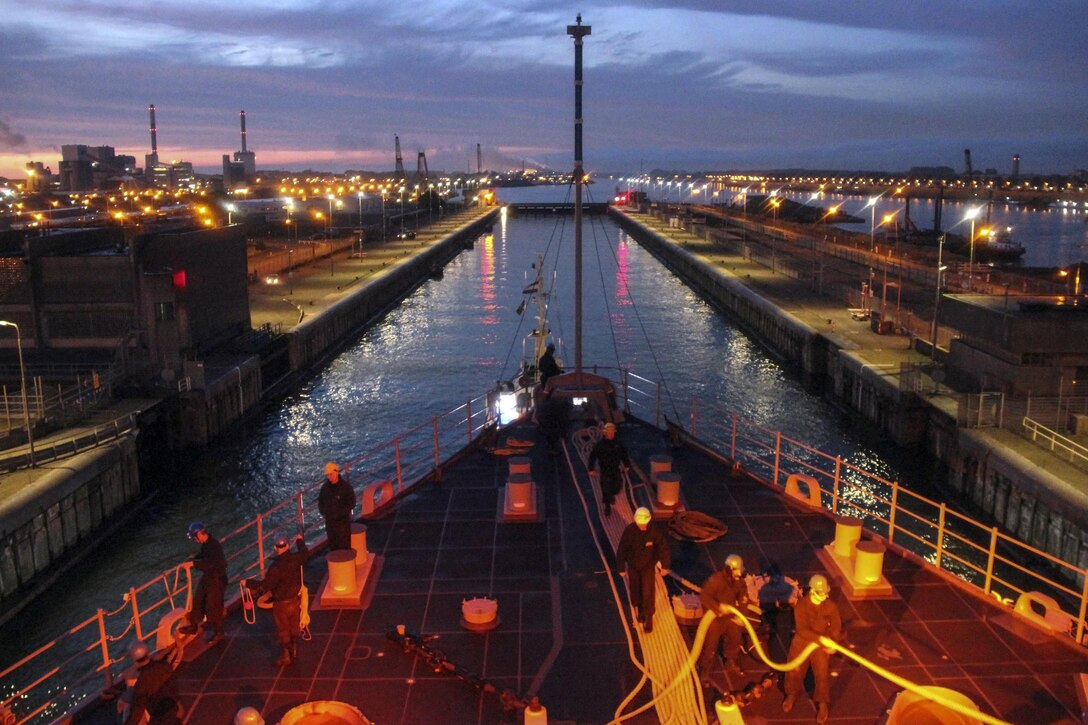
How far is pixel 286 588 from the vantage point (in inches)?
344

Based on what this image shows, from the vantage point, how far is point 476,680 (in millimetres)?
8578

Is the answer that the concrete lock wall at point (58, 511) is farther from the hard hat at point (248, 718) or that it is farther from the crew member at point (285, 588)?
the hard hat at point (248, 718)

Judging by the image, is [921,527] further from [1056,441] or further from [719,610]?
[719,610]

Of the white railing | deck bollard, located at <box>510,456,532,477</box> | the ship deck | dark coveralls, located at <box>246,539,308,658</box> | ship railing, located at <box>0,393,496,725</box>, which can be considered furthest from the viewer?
the white railing

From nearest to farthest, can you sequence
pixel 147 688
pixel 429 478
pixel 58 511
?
pixel 147 688, pixel 429 478, pixel 58 511

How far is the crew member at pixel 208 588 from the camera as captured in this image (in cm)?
902

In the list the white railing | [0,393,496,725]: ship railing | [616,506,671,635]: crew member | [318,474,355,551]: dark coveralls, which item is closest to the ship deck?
[616,506,671,635]: crew member

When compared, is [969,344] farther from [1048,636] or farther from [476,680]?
[476,680]

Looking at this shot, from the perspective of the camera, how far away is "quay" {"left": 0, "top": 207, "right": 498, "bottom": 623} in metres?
19.1

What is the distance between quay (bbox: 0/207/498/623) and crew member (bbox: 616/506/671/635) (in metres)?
14.8

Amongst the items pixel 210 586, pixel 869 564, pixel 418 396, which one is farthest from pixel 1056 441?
pixel 418 396

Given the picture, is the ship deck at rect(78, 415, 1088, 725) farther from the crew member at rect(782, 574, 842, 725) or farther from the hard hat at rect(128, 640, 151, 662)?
the hard hat at rect(128, 640, 151, 662)

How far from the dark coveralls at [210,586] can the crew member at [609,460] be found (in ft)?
16.1

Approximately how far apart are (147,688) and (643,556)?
4.61 meters
